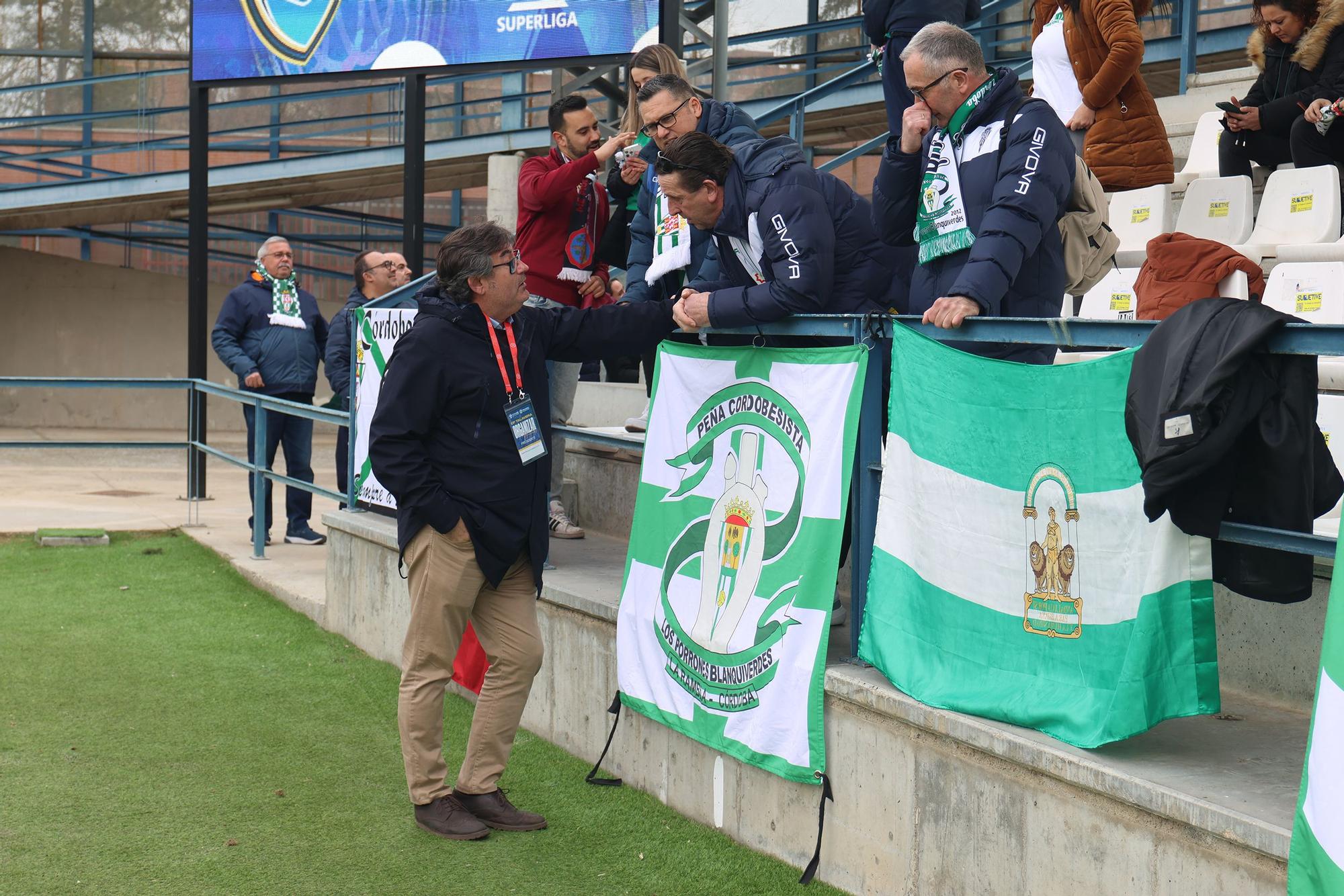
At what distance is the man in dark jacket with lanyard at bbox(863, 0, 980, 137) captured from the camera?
578cm

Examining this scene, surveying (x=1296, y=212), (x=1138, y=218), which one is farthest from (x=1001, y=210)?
(x=1138, y=218)

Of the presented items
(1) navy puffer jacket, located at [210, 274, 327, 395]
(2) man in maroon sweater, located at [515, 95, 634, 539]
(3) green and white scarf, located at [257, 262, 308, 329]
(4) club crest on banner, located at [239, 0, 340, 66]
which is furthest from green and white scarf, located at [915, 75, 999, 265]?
(4) club crest on banner, located at [239, 0, 340, 66]

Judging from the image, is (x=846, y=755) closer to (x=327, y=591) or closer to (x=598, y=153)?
(x=598, y=153)

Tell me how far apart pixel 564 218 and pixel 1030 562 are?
3345 mm

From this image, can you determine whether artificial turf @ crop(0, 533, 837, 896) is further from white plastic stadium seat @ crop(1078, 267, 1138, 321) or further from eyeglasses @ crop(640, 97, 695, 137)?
white plastic stadium seat @ crop(1078, 267, 1138, 321)

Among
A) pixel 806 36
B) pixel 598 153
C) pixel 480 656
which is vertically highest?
pixel 806 36

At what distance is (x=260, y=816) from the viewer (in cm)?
455

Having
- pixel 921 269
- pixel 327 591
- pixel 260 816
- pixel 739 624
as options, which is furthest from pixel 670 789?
pixel 327 591

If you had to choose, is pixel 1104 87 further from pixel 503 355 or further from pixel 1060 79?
pixel 503 355

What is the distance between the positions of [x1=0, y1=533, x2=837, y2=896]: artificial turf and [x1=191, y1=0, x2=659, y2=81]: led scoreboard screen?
421cm

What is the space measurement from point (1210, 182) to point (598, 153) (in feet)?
11.0

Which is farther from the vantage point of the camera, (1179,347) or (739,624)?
(739,624)

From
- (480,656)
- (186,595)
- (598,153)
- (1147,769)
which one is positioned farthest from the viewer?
(186,595)

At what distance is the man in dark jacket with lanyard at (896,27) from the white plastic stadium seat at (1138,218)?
166cm
